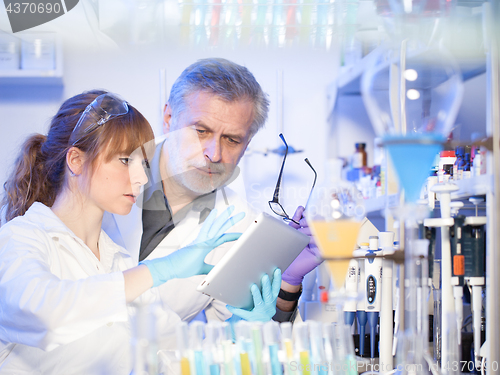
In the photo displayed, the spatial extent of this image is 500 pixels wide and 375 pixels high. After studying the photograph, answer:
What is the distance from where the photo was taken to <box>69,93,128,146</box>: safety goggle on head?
4.71 feet

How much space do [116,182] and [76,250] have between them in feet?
0.80

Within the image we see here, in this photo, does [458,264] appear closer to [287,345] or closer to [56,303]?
[287,345]

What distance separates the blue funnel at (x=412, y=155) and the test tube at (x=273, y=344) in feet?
1.37

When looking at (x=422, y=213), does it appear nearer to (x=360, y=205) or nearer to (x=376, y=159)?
(x=360, y=205)

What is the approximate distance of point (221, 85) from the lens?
1.72m

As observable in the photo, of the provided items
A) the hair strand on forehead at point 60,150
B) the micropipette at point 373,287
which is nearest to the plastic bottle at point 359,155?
the micropipette at point 373,287

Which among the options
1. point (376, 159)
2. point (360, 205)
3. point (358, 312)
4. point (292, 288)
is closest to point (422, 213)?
point (360, 205)

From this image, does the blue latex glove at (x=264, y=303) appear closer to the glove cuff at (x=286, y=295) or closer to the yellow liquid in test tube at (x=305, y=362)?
the glove cuff at (x=286, y=295)

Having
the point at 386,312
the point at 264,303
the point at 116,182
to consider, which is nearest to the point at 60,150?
the point at 116,182

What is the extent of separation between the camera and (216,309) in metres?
1.85

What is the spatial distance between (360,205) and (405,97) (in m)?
0.30

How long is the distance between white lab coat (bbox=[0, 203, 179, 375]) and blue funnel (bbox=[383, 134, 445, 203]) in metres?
0.76

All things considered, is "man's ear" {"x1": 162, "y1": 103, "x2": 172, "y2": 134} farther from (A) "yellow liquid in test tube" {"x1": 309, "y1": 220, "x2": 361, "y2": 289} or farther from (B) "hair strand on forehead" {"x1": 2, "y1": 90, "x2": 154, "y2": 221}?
(A) "yellow liquid in test tube" {"x1": 309, "y1": 220, "x2": 361, "y2": 289}

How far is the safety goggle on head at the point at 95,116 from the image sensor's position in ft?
4.71
